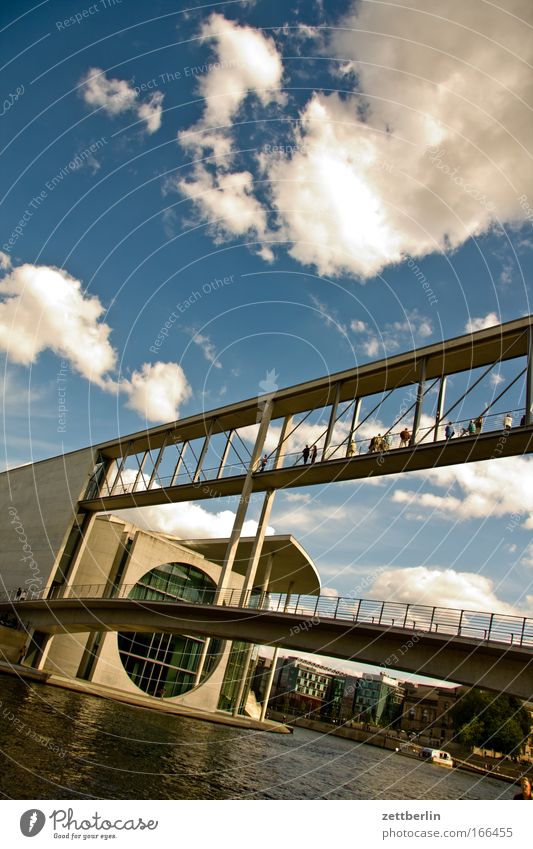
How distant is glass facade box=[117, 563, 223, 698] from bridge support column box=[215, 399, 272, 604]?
18874 mm

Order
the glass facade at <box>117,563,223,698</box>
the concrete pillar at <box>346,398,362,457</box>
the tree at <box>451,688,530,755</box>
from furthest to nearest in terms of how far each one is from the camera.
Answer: the tree at <box>451,688,530,755</box> < the glass facade at <box>117,563,223,698</box> < the concrete pillar at <box>346,398,362,457</box>

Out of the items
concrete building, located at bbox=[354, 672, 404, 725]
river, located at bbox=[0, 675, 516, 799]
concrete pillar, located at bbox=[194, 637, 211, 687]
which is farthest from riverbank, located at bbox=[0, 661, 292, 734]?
concrete building, located at bbox=[354, 672, 404, 725]

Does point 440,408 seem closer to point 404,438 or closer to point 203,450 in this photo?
point 404,438

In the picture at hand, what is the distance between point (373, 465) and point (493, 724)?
76388 mm

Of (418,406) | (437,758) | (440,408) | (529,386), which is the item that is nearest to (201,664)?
(418,406)

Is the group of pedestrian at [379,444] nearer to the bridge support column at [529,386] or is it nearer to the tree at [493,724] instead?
the bridge support column at [529,386]

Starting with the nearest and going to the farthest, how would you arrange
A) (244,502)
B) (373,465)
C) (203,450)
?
1. (373,465)
2. (244,502)
3. (203,450)

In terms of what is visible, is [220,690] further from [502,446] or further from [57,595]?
[502,446]

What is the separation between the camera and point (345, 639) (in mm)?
23234

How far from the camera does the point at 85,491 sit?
4888 cm

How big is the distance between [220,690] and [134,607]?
80.2 feet

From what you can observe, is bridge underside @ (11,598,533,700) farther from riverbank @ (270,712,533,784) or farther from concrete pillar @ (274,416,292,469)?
riverbank @ (270,712,533,784)

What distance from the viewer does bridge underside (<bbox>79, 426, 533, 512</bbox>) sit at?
75.0 ft
